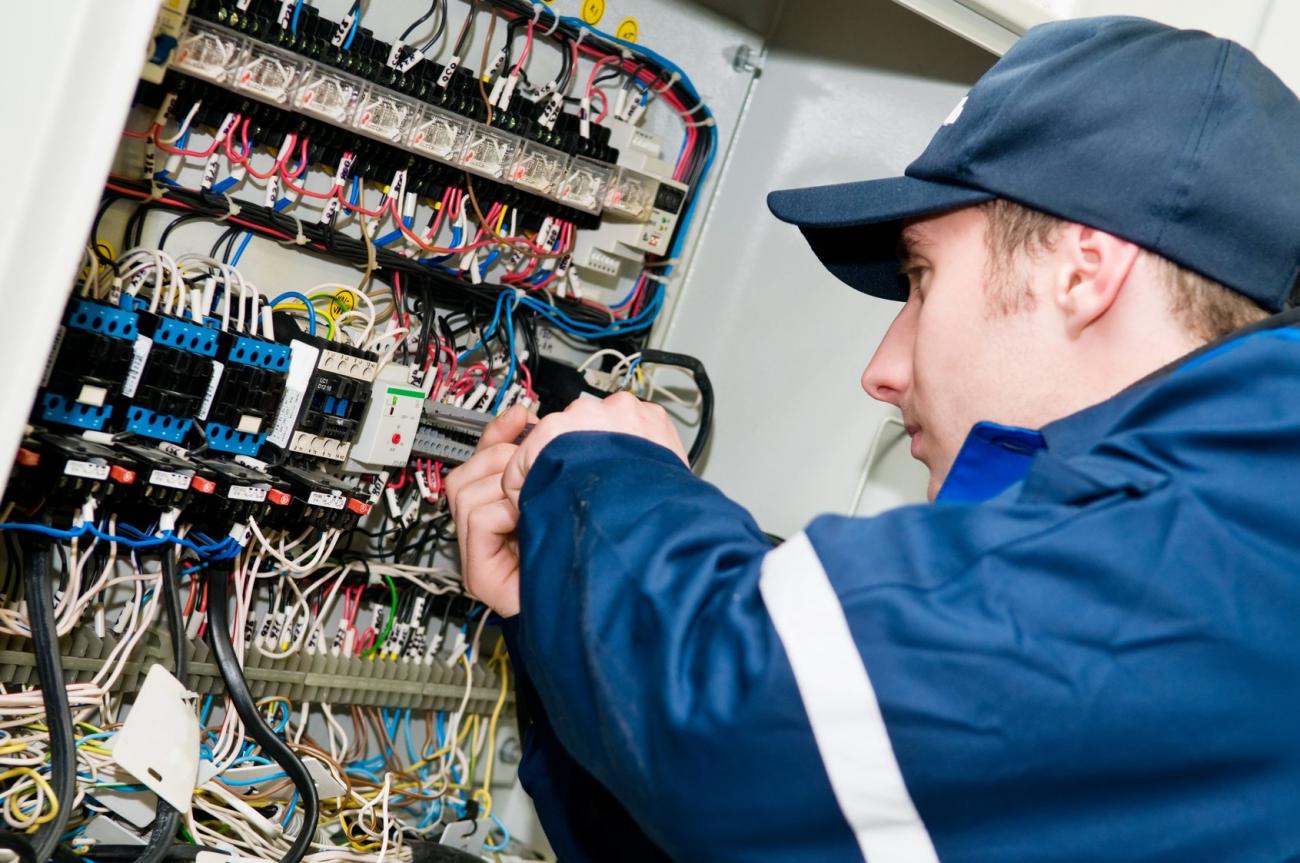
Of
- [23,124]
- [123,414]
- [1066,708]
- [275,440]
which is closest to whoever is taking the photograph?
[1066,708]

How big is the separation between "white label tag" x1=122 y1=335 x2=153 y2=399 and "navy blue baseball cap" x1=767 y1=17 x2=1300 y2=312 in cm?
88

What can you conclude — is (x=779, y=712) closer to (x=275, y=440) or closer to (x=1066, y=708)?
(x=1066, y=708)

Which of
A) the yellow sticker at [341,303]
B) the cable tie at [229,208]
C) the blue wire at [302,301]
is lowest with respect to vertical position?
the blue wire at [302,301]

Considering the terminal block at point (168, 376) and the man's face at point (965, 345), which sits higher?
the man's face at point (965, 345)

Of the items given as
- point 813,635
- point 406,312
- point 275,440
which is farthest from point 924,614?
point 406,312

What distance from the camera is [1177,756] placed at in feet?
2.42

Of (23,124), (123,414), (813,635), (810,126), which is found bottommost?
(123,414)

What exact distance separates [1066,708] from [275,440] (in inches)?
40.9

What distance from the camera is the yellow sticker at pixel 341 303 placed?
5.29 feet

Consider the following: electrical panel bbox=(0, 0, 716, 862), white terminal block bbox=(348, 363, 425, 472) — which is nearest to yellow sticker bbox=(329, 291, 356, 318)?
electrical panel bbox=(0, 0, 716, 862)

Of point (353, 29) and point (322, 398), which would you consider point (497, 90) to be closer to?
point (353, 29)

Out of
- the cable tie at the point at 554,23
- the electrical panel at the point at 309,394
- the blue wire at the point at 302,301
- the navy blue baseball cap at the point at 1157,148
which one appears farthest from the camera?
the cable tie at the point at 554,23

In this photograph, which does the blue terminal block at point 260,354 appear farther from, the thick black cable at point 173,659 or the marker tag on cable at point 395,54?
the marker tag on cable at point 395,54

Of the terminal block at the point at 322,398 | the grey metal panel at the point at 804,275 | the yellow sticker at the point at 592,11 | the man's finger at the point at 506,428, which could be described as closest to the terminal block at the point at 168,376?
the terminal block at the point at 322,398
